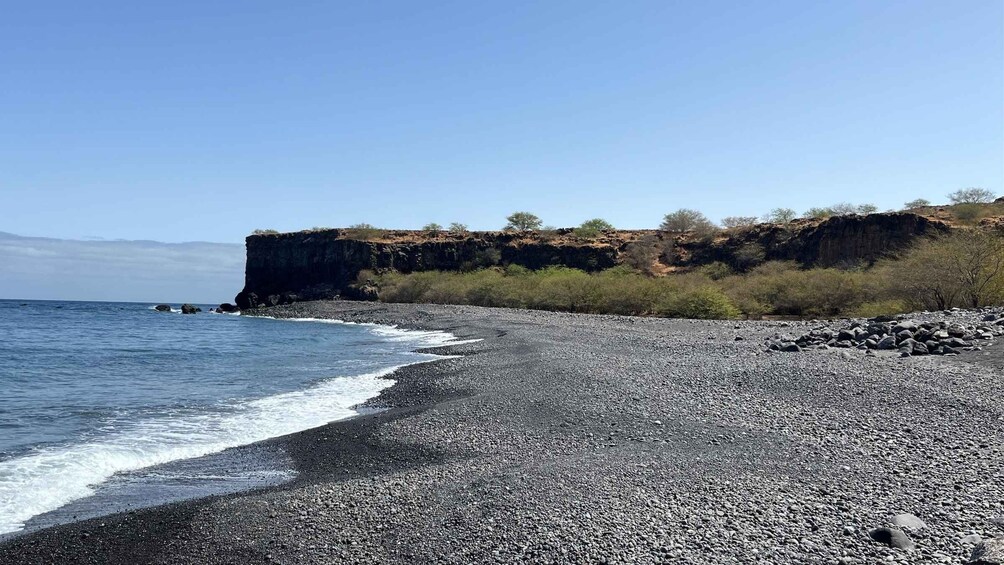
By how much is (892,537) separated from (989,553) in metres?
0.69

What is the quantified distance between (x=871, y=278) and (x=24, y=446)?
40.6 metres

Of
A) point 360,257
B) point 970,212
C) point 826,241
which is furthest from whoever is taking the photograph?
point 360,257

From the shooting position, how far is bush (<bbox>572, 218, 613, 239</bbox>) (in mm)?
79744

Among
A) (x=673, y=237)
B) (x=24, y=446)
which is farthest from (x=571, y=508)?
(x=673, y=237)

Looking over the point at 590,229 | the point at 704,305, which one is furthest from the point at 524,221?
the point at 704,305

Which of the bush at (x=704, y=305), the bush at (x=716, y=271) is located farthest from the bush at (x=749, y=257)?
the bush at (x=704, y=305)

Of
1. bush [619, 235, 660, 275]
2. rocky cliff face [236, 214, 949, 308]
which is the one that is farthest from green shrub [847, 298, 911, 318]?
bush [619, 235, 660, 275]

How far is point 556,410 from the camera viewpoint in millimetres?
11688

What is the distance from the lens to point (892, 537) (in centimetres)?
528

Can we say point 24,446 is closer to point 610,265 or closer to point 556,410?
point 556,410

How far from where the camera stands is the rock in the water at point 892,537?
520 centimetres

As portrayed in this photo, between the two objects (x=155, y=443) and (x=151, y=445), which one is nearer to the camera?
(x=151, y=445)

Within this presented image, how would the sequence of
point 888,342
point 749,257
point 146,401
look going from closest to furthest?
point 146,401 < point 888,342 < point 749,257

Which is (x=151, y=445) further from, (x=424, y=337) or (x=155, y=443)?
(x=424, y=337)
